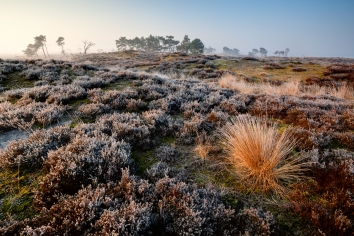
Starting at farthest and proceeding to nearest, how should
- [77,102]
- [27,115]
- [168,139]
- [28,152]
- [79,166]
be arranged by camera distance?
1. [77,102]
2. [27,115]
3. [168,139]
4. [28,152]
5. [79,166]

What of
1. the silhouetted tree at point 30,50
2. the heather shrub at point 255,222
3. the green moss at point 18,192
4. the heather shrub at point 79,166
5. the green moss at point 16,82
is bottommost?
the heather shrub at point 255,222

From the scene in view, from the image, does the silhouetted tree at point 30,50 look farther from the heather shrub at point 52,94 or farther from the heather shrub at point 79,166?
the heather shrub at point 79,166

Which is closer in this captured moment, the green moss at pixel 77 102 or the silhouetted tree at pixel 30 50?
the green moss at pixel 77 102

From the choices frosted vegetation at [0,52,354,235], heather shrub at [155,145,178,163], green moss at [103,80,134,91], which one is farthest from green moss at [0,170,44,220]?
green moss at [103,80,134,91]

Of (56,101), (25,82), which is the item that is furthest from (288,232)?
(25,82)

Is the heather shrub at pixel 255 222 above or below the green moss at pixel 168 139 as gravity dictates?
below

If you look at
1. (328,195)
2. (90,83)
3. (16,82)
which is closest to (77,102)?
(90,83)

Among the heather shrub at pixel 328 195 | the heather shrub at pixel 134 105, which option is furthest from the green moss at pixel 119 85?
the heather shrub at pixel 328 195

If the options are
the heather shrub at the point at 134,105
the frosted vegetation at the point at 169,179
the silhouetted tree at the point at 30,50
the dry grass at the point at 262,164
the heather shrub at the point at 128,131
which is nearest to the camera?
the frosted vegetation at the point at 169,179

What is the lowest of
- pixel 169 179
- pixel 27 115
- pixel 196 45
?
pixel 169 179

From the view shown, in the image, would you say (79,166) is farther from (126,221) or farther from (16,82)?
(16,82)

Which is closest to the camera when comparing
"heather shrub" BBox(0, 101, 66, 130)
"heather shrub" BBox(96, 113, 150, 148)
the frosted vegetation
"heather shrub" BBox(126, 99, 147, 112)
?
the frosted vegetation

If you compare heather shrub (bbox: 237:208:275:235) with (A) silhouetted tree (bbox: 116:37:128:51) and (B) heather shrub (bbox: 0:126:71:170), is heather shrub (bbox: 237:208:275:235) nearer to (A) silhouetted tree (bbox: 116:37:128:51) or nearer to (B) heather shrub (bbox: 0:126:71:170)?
(B) heather shrub (bbox: 0:126:71:170)

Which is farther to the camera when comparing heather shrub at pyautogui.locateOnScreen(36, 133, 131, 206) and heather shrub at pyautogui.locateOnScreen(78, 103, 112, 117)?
heather shrub at pyautogui.locateOnScreen(78, 103, 112, 117)
